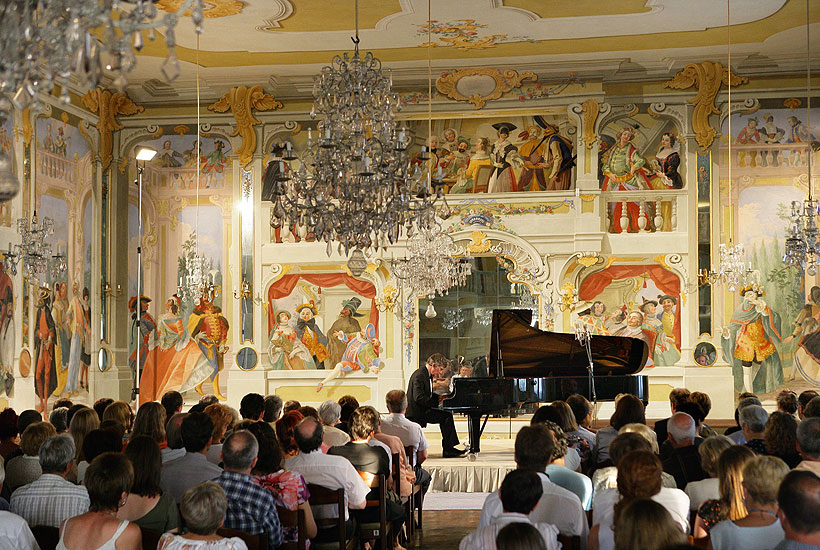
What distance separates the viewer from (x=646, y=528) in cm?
333

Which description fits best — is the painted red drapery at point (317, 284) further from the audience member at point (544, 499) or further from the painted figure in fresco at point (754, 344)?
Answer: the audience member at point (544, 499)

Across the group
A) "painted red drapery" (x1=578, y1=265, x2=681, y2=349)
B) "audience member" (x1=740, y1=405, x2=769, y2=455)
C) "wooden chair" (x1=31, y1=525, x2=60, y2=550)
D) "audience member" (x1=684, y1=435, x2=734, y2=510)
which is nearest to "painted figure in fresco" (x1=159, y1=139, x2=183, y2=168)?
"painted red drapery" (x1=578, y1=265, x2=681, y2=349)

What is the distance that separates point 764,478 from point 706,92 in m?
12.0

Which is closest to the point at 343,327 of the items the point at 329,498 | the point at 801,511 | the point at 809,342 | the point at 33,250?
the point at 33,250

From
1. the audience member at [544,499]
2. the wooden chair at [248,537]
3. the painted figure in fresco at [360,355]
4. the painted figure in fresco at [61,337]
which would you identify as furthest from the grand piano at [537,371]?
the wooden chair at [248,537]

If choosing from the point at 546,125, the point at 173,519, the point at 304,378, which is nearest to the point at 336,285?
the point at 304,378

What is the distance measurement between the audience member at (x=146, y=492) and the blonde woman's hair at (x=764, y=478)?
2.80 m

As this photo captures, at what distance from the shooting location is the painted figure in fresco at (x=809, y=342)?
1475 centimetres

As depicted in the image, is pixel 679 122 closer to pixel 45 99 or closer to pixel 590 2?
pixel 590 2

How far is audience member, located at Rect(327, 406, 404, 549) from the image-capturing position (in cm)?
654

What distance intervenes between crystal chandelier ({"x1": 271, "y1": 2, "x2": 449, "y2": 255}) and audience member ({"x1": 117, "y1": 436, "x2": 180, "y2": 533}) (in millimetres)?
4029

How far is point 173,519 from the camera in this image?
4.88 meters

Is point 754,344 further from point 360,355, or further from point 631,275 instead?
point 360,355

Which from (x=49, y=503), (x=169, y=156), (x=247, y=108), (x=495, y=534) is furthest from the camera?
(x=169, y=156)
